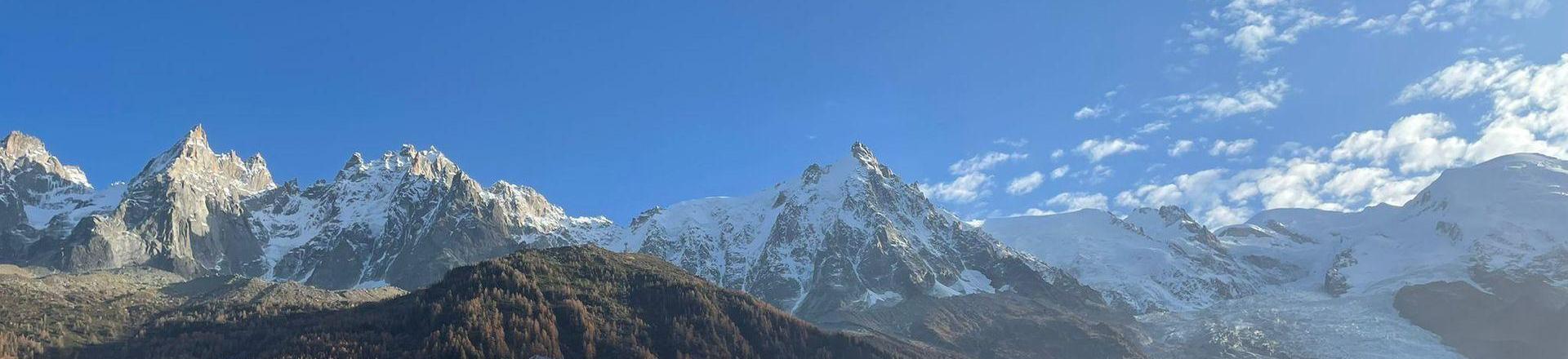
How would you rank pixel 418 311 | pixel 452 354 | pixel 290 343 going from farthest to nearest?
pixel 418 311 → pixel 290 343 → pixel 452 354

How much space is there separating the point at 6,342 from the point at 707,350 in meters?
115

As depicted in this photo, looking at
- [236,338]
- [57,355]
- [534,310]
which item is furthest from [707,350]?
[57,355]

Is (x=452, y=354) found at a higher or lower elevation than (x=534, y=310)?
lower

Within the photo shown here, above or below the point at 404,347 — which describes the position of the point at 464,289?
above

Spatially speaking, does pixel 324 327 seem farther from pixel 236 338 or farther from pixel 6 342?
pixel 6 342

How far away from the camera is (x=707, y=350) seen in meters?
197

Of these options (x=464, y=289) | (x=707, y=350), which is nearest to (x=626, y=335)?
(x=707, y=350)

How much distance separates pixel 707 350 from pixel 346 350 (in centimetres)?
5953

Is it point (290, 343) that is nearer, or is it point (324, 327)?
point (290, 343)

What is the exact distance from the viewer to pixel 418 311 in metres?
192

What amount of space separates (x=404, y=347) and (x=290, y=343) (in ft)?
67.5

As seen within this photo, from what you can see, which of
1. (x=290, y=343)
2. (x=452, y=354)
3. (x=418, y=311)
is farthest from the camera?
(x=418, y=311)

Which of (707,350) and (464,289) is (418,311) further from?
(707,350)

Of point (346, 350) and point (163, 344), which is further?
point (163, 344)
